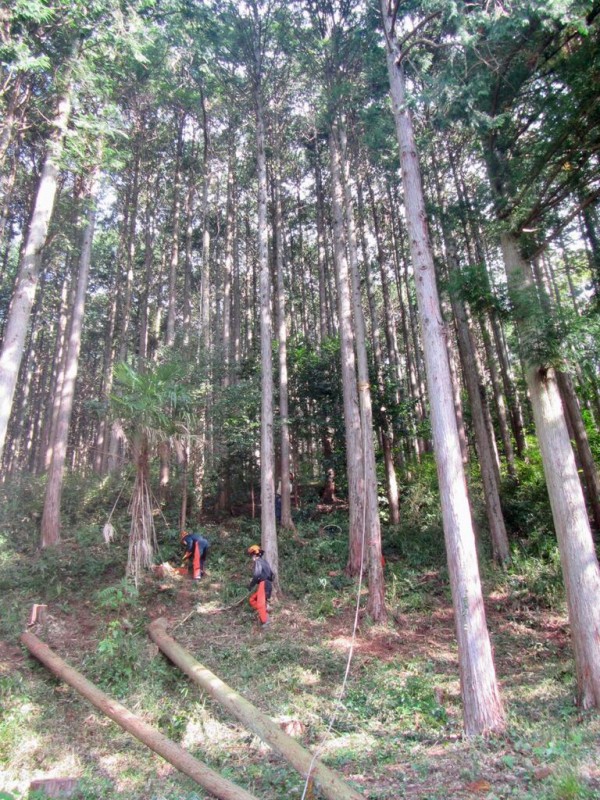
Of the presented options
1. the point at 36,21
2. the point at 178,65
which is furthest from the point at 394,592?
the point at 178,65

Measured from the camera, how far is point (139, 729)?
574 centimetres

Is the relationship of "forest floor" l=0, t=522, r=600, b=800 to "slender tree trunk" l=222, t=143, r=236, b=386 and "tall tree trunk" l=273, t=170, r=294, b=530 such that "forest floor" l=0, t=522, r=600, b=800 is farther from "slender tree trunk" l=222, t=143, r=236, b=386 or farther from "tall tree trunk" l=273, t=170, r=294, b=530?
"slender tree trunk" l=222, t=143, r=236, b=386

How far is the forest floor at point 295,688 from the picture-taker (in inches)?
193

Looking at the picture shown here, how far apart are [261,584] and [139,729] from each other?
4081 mm

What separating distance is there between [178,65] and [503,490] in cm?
1782

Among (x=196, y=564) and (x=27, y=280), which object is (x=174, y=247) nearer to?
(x=27, y=280)

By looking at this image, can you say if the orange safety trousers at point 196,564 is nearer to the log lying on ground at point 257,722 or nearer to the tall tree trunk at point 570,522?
the log lying on ground at point 257,722

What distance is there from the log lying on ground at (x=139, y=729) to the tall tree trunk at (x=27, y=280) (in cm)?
342

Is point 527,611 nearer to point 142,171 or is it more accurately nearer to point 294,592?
point 294,592

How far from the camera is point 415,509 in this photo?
1496 centimetres

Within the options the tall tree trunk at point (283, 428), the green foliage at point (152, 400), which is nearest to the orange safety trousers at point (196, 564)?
the green foliage at point (152, 400)

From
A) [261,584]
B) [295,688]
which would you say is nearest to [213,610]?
[261,584]

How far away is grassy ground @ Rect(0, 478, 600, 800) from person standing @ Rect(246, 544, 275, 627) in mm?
327

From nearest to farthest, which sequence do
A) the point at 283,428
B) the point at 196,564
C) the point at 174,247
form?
the point at 196,564 < the point at 283,428 < the point at 174,247
